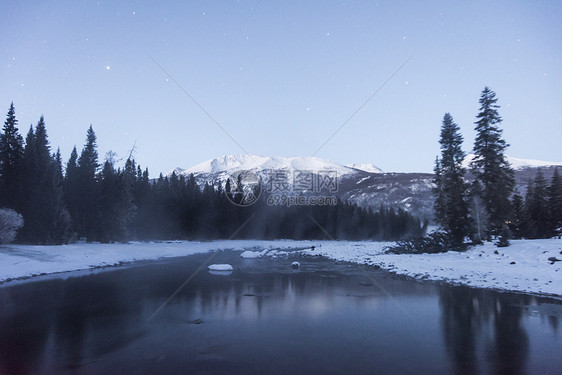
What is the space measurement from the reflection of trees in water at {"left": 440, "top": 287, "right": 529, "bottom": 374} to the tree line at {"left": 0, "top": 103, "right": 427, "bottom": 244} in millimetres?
46005

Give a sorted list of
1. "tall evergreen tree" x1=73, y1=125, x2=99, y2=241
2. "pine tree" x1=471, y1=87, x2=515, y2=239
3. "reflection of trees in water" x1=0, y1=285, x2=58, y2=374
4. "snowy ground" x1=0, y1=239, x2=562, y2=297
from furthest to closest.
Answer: "tall evergreen tree" x1=73, y1=125, x2=99, y2=241
"pine tree" x1=471, y1=87, x2=515, y2=239
"snowy ground" x1=0, y1=239, x2=562, y2=297
"reflection of trees in water" x1=0, y1=285, x2=58, y2=374

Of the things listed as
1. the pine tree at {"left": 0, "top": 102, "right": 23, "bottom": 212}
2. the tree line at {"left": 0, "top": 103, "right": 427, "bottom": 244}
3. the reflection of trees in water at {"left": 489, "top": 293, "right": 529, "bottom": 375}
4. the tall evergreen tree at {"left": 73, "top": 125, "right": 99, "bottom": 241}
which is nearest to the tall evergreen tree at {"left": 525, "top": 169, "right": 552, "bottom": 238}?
the reflection of trees in water at {"left": 489, "top": 293, "right": 529, "bottom": 375}

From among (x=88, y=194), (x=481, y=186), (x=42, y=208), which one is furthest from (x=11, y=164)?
(x=481, y=186)

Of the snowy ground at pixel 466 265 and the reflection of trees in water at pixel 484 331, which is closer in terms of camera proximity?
the reflection of trees in water at pixel 484 331

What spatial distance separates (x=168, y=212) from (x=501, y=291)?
72.5m

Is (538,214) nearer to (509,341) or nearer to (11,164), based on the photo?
(509,341)

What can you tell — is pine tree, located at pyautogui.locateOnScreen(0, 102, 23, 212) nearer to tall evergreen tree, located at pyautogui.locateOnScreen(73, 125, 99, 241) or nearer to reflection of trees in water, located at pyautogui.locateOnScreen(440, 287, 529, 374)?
tall evergreen tree, located at pyautogui.locateOnScreen(73, 125, 99, 241)

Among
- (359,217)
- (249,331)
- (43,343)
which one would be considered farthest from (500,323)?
(359,217)

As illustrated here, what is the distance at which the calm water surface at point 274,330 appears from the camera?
930 cm

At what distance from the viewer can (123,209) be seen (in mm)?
57312

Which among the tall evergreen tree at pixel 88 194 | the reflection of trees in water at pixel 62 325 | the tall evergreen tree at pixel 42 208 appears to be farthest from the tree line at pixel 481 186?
the tall evergreen tree at pixel 88 194

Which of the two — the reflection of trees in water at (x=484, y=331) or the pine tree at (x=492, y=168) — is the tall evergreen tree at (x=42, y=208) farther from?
the pine tree at (x=492, y=168)

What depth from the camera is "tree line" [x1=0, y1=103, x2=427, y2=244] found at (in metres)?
44.1

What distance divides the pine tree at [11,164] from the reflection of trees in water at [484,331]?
50821mm
